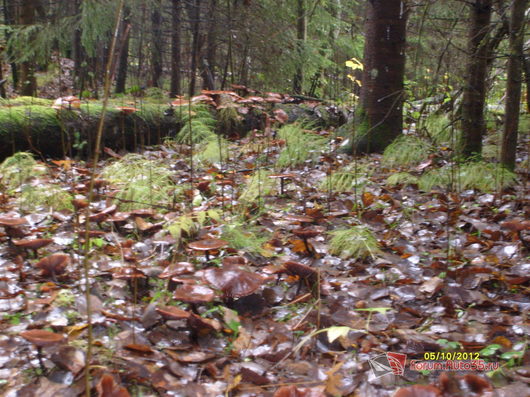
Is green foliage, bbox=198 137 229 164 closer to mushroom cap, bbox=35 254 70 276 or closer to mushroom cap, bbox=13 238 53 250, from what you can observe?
mushroom cap, bbox=13 238 53 250

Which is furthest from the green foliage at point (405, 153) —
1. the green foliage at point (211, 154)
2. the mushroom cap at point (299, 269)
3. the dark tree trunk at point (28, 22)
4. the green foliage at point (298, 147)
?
the dark tree trunk at point (28, 22)

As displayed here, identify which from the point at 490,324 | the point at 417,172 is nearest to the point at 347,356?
the point at 490,324

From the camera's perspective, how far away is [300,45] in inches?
348

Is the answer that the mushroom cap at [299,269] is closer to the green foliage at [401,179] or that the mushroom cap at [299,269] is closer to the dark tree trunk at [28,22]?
the green foliage at [401,179]

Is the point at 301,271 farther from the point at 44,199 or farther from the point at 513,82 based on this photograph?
the point at 513,82

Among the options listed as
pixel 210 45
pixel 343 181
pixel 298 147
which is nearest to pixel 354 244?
pixel 343 181

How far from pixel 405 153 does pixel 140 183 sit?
10.1 ft

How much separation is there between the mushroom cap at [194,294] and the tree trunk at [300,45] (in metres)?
7.34

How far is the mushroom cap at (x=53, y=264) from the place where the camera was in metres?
2.44

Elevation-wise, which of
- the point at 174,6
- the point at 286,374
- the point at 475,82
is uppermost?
the point at 174,6

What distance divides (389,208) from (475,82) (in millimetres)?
1797

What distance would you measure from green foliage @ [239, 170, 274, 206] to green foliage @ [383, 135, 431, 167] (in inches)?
64.8

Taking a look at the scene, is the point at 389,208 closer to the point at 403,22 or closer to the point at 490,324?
the point at 490,324

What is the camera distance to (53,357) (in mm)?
1787
